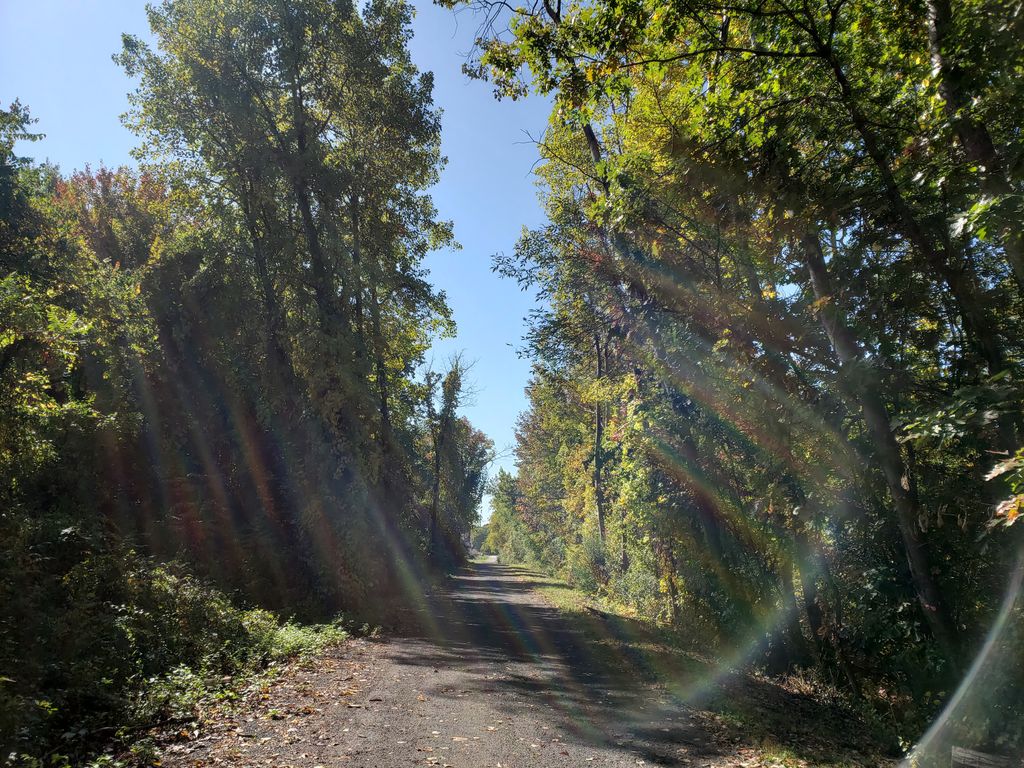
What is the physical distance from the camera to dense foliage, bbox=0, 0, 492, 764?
39.4ft

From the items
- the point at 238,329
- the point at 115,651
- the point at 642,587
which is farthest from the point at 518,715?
the point at 238,329

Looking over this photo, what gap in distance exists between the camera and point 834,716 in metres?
8.07

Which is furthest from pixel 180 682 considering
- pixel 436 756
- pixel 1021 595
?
pixel 1021 595

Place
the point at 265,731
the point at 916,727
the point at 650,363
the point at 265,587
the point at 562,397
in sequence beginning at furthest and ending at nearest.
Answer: the point at 562,397 → the point at 265,587 → the point at 650,363 → the point at 916,727 → the point at 265,731

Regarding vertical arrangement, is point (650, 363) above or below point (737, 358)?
above

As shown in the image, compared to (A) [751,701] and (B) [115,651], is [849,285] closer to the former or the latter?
(A) [751,701]

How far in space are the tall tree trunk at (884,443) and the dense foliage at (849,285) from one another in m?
0.03

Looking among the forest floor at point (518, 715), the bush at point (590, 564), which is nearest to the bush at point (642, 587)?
the bush at point (590, 564)

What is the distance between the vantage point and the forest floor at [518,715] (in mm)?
5551

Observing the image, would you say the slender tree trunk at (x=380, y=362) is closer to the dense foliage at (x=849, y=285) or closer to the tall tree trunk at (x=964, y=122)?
the dense foliage at (x=849, y=285)

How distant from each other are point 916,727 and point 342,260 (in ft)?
58.4

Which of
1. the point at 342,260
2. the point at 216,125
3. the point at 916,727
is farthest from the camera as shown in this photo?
the point at 342,260

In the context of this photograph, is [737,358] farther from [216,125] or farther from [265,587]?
[216,125]

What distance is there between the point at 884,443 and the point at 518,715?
573cm
